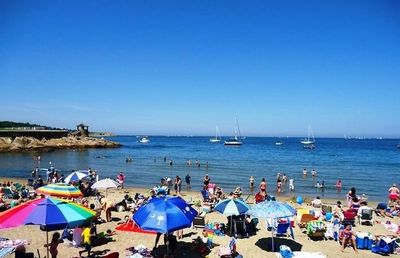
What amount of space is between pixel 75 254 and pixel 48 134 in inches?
3411

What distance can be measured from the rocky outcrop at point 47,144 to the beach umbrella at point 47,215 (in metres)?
69.7

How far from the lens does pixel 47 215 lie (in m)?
8.60

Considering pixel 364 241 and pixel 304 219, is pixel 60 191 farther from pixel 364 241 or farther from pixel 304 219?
pixel 364 241

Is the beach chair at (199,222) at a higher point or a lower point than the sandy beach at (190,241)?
higher

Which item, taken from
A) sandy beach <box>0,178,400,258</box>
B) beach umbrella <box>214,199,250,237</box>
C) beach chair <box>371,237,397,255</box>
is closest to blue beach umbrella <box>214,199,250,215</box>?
beach umbrella <box>214,199,250,237</box>

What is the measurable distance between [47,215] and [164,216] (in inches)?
119

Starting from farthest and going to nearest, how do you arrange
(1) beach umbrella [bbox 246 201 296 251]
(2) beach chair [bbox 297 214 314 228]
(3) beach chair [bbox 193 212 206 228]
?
(2) beach chair [bbox 297 214 314 228], (3) beach chair [bbox 193 212 206 228], (1) beach umbrella [bbox 246 201 296 251]

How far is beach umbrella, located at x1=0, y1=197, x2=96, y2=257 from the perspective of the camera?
27.7 ft

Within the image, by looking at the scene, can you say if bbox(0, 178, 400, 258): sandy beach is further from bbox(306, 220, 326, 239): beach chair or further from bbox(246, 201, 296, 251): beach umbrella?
bbox(246, 201, 296, 251): beach umbrella

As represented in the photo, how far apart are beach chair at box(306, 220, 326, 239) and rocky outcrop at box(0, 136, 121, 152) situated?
230 ft

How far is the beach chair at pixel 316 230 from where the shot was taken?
1388 cm

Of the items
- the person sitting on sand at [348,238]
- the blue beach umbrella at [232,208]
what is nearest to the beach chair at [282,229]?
the blue beach umbrella at [232,208]

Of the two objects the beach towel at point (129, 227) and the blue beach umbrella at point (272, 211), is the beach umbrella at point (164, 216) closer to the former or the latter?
the blue beach umbrella at point (272, 211)

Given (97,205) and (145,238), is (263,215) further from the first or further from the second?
(97,205)
